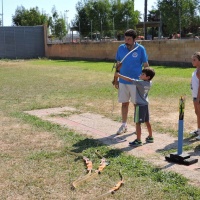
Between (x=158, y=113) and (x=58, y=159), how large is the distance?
348cm

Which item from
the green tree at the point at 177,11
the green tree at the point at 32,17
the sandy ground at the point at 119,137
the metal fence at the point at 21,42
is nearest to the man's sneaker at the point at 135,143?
the sandy ground at the point at 119,137

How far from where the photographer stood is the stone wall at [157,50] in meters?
20.2

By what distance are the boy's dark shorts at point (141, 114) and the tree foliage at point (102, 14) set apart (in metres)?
28.4

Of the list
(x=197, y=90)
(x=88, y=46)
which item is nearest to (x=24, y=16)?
(x=88, y=46)

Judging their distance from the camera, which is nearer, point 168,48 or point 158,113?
point 158,113

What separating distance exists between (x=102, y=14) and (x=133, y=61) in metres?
30.7

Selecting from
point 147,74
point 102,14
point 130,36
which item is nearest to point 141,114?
point 147,74

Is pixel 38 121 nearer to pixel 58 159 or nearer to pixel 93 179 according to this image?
pixel 58 159

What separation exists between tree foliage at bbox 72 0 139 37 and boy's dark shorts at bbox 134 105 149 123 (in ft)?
93.1

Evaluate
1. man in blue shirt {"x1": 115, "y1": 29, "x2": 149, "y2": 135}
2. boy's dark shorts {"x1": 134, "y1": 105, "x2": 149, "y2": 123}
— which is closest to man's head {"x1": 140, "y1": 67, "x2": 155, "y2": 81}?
boy's dark shorts {"x1": 134, "y1": 105, "x2": 149, "y2": 123}

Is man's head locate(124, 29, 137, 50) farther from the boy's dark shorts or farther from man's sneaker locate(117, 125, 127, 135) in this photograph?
man's sneaker locate(117, 125, 127, 135)

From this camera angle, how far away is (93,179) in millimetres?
4316

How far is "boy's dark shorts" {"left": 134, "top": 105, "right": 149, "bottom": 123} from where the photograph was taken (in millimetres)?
5507

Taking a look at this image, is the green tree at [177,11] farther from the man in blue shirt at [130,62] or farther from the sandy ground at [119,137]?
the man in blue shirt at [130,62]
